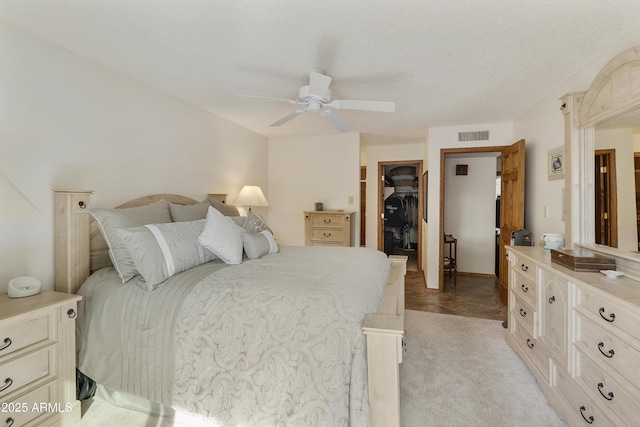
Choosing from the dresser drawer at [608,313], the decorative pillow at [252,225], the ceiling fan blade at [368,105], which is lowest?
the dresser drawer at [608,313]

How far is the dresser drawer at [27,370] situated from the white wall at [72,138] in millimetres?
639

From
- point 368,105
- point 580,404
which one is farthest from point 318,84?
point 580,404

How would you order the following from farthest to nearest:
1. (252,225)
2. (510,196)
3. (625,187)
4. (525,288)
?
(510,196)
(252,225)
(525,288)
(625,187)

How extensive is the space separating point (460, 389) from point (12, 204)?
2.82 metres

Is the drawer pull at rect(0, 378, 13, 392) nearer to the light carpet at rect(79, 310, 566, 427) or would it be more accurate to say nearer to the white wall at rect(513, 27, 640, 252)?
the light carpet at rect(79, 310, 566, 427)

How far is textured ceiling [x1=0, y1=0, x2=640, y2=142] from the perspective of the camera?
5.41 feet

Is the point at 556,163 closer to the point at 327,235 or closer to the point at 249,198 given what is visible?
the point at 327,235

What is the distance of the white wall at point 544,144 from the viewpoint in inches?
96.5

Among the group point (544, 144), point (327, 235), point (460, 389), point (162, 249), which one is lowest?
point (460, 389)

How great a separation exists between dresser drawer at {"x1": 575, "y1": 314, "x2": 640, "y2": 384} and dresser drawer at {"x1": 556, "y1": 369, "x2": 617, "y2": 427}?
221mm

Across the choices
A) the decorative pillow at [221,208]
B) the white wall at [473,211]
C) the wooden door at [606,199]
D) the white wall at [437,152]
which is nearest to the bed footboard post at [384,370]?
the wooden door at [606,199]

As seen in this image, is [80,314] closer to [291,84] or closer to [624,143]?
[291,84]

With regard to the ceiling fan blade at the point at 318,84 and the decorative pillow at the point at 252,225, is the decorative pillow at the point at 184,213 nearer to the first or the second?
the decorative pillow at the point at 252,225

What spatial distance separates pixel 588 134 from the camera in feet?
6.71
